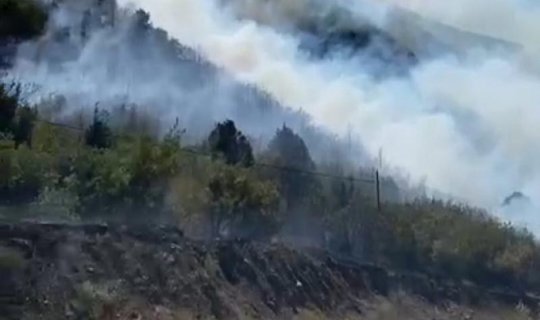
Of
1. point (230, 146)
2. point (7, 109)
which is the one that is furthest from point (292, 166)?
point (7, 109)

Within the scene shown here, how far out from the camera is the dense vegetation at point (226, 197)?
41688mm

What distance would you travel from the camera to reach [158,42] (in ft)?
354

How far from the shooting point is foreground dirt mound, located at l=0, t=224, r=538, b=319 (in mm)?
31391

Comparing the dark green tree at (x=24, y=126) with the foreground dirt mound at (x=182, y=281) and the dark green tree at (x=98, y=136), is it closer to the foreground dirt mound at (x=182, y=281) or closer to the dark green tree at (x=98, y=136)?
the dark green tree at (x=98, y=136)

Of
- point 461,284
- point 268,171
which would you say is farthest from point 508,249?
point 268,171

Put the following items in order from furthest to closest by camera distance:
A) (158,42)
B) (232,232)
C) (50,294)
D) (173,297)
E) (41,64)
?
(158,42)
(41,64)
(232,232)
(173,297)
(50,294)

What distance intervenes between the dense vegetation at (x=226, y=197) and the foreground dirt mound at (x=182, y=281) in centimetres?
243

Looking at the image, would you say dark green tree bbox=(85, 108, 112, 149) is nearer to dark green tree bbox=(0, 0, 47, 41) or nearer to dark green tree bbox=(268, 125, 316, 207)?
dark green tree bbox=(0, 0, 47, 41)

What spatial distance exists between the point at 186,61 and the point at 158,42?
495cm

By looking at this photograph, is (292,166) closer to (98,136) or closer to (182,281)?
(98,136)

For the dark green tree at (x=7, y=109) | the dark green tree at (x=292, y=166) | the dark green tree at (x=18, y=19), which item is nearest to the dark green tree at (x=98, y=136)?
the dark green tree at (x=7, y=109)

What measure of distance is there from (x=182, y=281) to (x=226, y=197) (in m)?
10.5

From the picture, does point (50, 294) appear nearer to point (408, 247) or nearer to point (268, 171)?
point (268, 171)

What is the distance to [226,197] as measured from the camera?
48938 millimetres
